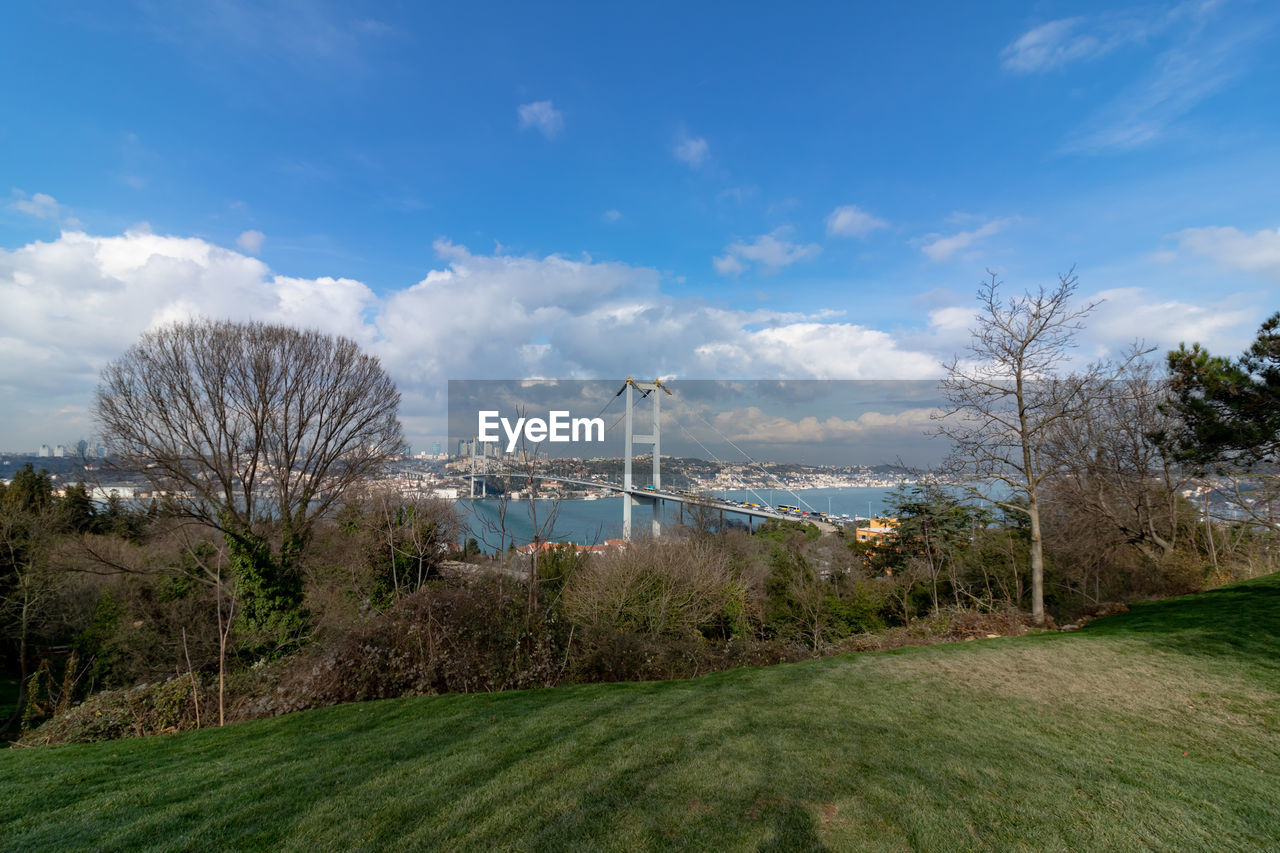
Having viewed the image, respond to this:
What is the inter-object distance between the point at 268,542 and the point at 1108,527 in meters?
20.5

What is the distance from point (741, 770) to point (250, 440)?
45.2ft

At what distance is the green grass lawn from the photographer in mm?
2639

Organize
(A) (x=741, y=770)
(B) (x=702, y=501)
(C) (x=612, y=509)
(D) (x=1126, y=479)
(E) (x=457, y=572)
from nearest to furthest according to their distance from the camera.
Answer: (A) (x=741, y=770), (E) (x=457, y=572), (D) (x=1126, y=479), (B) (x=702, y=501), (C) (x=612, y=509)

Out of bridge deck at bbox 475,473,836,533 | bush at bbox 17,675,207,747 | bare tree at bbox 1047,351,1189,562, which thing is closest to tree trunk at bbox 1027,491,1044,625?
bare tree at bbox 1047,351,1189,562

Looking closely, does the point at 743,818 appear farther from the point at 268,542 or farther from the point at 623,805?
the point at 268,542

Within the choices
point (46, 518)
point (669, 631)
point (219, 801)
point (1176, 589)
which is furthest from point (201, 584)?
point (1176, 589)

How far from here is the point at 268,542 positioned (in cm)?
1220

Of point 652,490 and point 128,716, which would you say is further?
point 652,490

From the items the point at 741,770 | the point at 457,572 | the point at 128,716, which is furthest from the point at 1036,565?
the point at 128,716

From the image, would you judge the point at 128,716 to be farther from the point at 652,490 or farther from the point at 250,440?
the point at 652,490

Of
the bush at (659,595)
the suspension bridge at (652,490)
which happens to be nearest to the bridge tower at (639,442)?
the suspension bridge at (652,490)

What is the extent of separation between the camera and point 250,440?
41.7 feet

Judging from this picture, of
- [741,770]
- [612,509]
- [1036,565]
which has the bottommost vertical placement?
[612,509]

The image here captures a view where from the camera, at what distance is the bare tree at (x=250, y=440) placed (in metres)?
11.8
